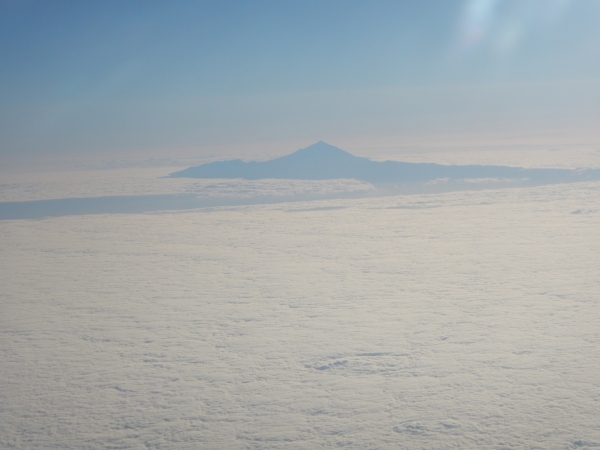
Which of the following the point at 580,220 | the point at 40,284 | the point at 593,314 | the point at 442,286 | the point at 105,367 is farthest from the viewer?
the point at 580,220

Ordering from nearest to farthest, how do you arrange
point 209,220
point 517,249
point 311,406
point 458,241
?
1. point 311,406
2. point 517,249
3. point 458,241
4. point 209,220

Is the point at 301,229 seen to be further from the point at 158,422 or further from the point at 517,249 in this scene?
the point at 158,422

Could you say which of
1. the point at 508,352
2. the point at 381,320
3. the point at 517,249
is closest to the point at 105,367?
the point at 381,320

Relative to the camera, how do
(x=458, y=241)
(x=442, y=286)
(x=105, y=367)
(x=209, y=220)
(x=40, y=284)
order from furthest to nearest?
(x=209, y=220), (x=458, y=241), (x=40, y=284), (x=442, y=286), (x=105, y=367)

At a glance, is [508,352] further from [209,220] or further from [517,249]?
[209,220]

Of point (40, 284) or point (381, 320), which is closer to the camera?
point (381, 320)

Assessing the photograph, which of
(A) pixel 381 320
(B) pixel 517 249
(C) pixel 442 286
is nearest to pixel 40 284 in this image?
(A) pixel 381 320
